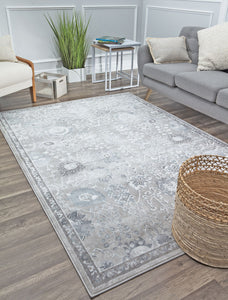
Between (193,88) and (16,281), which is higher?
(193,88)

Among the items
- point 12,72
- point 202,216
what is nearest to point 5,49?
point 12,72

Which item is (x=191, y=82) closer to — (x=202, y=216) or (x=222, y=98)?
(x=222, y=98)

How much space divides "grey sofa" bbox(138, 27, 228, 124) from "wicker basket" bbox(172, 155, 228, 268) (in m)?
1.13

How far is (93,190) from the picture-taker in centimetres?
187

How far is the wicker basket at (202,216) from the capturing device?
1255 millimetres

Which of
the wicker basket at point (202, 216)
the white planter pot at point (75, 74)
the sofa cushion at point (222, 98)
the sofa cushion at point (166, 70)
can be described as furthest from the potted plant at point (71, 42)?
the wicker basket at point (202, 216)

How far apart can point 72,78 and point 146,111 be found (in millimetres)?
1415

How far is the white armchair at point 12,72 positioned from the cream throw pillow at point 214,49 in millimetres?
Answer: 1802

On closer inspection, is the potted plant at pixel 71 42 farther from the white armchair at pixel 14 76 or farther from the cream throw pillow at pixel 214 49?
the cream throw pillow at pixel 214 49

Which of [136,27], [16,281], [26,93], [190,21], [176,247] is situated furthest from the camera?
[136,27]

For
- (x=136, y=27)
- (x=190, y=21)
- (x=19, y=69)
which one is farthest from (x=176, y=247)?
(x=136, y=27)

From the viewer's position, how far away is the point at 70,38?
368cm

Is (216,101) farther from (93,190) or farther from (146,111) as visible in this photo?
(93,190)

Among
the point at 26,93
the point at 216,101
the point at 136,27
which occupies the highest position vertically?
the point at 136,27
